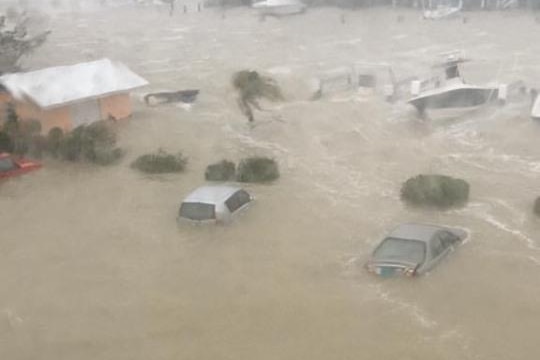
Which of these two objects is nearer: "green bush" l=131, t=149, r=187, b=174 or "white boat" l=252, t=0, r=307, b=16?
"green bush" l=131, t=149, r=187, b=174

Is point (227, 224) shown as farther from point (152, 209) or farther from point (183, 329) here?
point (183, 329)

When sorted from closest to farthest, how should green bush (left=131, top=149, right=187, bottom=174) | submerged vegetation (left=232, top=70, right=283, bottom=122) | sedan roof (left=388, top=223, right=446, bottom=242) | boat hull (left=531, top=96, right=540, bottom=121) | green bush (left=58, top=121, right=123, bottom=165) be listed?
sedan roof (left=388, top=223, right=446, bottom=242) → green bush (left=131, top=149, right=187, bottom=174) → green bush (left=58, top=121, right=123, bottom=165) → boat hull (left=531, top=96, right=540, bottom=121) → submerged vegetation (left=232, top=70, right=283, bottom=122)

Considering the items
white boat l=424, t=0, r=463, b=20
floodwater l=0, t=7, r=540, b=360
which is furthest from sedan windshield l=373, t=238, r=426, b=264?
white boat l=424, t=0, r=463, b=20

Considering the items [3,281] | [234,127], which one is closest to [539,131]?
[234,127]

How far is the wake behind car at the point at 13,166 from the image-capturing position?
1300 centimetres

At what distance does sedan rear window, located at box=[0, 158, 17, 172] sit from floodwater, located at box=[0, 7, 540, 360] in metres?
0.31

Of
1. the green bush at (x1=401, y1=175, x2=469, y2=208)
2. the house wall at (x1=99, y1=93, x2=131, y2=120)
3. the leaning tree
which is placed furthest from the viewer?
the leaning tree

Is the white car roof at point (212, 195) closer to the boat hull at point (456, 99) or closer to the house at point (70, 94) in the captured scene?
the house at point (70, 94)

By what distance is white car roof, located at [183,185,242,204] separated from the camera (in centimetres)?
1054

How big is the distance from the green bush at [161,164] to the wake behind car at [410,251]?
476cm

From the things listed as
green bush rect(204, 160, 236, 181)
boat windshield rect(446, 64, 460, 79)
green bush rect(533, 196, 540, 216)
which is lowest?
green bush rect(204, 160, 236, 181)

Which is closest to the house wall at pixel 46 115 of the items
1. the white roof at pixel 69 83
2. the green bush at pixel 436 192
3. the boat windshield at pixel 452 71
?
the white roof at pixel 69 83

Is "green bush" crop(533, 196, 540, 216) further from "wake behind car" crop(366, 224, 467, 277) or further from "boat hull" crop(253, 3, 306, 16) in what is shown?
"boat hull" crop(253, 3, 306, 16)

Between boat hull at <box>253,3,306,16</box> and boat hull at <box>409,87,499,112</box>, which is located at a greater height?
boat hull at <box>409,87,499,112</box>
